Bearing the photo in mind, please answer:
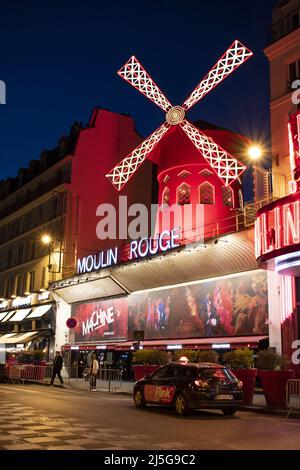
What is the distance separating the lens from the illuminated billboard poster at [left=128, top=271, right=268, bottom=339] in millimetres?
21375

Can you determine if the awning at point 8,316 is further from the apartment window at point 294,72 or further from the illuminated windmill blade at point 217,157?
the apartment window at point 294,72

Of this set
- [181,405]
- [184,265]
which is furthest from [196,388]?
[184,265]

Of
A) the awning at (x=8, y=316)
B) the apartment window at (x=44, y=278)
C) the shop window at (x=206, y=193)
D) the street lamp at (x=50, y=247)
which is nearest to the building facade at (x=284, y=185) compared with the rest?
the shop window at (x=206, y=193)

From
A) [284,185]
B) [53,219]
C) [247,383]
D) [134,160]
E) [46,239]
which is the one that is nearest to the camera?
[247,383]

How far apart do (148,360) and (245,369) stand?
4.41m

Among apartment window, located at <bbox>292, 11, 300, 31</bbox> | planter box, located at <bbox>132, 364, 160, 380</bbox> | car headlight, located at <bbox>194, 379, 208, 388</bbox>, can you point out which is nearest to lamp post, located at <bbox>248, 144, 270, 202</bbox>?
apartment window, located at <bbox>292, 11, 300, 31</bbox>

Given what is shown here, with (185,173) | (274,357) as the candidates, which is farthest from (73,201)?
(274,357)

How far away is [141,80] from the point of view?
28219 millimetres

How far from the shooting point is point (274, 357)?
15.2m

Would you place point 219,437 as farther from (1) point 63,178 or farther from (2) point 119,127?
(2) point 119,127

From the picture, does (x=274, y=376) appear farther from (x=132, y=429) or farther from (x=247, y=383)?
(x=132, y=429)

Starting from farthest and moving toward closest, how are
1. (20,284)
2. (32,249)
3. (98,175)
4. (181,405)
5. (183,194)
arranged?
1. (20,284)
2. (32,249)
3. (98,175)
4. (183,194)
5. (181,405)

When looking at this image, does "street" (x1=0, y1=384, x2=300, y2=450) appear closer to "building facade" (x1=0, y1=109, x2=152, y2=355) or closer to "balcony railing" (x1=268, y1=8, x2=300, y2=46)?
"balcony railing" (x1=268, y1=8, x2=300, y2=46)

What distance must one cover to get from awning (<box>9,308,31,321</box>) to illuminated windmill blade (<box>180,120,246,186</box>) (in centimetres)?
1982
